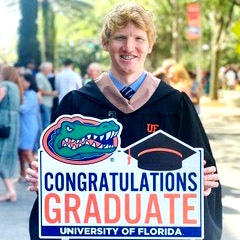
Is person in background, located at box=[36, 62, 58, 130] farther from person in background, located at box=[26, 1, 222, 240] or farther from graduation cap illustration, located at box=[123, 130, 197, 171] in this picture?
graduation cap illustration, located at box=[123, 130, 197, 171]

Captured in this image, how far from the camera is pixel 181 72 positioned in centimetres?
934

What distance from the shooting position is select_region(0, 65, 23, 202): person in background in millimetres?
8961

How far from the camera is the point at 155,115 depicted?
2.78 metres

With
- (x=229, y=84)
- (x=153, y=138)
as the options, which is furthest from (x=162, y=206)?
(x=229, y=84)

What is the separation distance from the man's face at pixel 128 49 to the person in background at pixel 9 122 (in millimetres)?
6104

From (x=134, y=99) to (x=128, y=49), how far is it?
0.61 ft

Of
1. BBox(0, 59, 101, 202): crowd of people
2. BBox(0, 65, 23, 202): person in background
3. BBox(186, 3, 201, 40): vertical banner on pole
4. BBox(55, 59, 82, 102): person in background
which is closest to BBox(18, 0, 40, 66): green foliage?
BBox(186, 3, 201, 40): vertical banner on pole

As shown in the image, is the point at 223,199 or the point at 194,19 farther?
the point at 194,19

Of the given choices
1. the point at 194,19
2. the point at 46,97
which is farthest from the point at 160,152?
the point at 194,19

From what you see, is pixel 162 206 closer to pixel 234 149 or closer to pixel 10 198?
pixel 10 198

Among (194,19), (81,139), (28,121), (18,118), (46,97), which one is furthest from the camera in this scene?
(194,19)

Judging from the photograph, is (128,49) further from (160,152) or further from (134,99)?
(160,152)

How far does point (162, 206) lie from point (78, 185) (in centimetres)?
29

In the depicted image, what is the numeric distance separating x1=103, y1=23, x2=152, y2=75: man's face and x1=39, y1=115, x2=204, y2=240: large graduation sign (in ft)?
1.20
